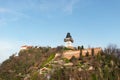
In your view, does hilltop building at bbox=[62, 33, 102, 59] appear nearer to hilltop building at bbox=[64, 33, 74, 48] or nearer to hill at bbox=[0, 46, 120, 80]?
hill at bbox=[0, 46, 120, 80]

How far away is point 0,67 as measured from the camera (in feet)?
301

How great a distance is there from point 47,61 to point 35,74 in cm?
1059

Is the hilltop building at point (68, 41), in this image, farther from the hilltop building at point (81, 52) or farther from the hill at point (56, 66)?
the hilltop building at point (81, 52)

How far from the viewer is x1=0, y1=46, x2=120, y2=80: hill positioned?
67062 millimetres

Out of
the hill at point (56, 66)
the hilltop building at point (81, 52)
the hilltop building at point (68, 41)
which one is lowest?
the hill at point (56, 66)

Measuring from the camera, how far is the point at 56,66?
75500 millimetres

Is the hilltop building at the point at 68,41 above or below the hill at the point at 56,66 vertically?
above

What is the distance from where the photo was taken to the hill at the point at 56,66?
67.1 metres

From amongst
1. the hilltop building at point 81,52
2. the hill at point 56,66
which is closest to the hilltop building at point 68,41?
the hill at point 56,66

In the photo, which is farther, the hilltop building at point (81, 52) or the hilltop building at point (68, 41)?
the hilltop building at point (68, 41)

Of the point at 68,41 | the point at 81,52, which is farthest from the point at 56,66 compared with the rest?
the point at 68,41

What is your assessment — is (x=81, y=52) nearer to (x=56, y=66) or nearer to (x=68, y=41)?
(x=56, y=66)

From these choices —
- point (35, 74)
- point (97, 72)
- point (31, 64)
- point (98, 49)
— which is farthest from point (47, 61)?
point (97, 72)

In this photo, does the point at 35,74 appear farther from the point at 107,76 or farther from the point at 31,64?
the point at 107,76
